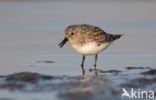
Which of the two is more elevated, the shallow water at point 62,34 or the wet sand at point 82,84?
the shallow water at point 62,34

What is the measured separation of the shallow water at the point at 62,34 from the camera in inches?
464

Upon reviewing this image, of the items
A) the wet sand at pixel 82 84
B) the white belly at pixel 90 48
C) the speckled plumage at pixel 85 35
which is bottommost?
the wet sand at pixel 82 84

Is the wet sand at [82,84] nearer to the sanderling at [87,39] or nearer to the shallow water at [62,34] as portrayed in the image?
the shallow water at [62,34]

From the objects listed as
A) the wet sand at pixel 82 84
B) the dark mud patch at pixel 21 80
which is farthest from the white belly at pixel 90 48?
the dark mud patch at pixel 21 80

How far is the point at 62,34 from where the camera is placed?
1562 cm

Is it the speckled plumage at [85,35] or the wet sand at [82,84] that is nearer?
A: the wet sand at [82,84]

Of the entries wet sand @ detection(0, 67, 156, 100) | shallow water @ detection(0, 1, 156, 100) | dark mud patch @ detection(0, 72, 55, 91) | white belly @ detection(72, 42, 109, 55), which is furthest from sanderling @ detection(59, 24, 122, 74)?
dark mud patch @ detection(0, 72, 55, 91)

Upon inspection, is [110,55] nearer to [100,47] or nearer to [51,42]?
[100,47]

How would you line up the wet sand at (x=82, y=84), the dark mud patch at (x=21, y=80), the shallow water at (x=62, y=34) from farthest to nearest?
1. the shallow water at (x=62, y=34)
2. the dark mud patch at (x=21, y=80)
3. the wet sand at (x=82, y=84)

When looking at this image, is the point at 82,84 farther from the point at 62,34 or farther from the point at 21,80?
the point at 62,34

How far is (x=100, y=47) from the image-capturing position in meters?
12.0

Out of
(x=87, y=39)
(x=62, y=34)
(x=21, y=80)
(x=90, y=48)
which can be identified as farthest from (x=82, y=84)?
(x=62, y=34)

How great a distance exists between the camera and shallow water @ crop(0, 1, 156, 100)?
1180 centimetres

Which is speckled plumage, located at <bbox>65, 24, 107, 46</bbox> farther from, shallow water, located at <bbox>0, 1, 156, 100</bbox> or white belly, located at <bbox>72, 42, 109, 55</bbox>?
shallow water, located at <bbox>0, 1, 156, 100</bbox>
